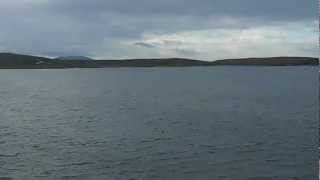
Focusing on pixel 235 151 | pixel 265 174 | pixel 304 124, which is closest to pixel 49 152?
pixel 235 151

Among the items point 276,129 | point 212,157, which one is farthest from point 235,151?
point 276,129

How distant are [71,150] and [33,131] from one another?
33.9ft

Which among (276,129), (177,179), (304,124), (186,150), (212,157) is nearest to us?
(177,179)

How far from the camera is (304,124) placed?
43875mm

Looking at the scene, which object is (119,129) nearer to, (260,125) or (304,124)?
(260,125)

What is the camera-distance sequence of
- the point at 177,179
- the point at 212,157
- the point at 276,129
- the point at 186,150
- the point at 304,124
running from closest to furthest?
the point at 177,179, the point at 212,157, the point at 186,150, the point at 276,129, the point at 304,124

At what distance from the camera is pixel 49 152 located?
3409cm

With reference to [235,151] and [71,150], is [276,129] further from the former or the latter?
[71,150]

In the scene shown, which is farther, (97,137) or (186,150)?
(97,137)

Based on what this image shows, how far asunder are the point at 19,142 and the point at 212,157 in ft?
46.7

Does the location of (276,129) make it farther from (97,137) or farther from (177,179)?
(177,179)

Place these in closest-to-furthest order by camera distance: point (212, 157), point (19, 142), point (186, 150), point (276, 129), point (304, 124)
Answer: point (212, 157)
point (186, 150)
point (19, 142)
point (276, 129)
point (304, 124)

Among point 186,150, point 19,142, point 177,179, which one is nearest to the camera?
point 177,179

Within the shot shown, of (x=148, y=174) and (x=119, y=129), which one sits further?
(x=119, y=129)
